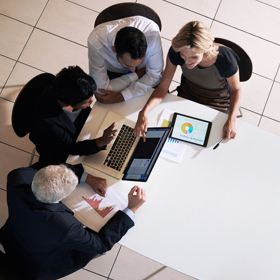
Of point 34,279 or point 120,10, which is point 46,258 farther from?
point 120,10

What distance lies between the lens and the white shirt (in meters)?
1.71

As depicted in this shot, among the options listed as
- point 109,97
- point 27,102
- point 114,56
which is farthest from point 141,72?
point 27,102

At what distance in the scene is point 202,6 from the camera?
2.88 metres

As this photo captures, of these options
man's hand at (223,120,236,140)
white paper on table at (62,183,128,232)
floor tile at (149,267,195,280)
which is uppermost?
man's hand at (223,120,236,140)

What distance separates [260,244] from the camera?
1574 millimetres

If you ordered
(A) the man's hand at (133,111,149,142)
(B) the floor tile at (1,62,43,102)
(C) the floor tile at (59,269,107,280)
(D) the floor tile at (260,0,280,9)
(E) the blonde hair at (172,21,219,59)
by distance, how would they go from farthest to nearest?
1. (D) the floor tile at (260,0,280,9)
2. (B) the floor tile at (1,62,43,102)
3. (C) the floor tile at (59,269,107,280)
4. (A) the man's hand at (133,111,149,142)
5. (E) the blonde hair at (172,21,219,59)

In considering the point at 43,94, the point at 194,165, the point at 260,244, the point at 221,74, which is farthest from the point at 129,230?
the point at 221,74

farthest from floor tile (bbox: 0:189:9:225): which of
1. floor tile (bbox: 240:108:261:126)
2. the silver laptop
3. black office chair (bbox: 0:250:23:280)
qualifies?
floor tile (bbox: 240:108:261:126)

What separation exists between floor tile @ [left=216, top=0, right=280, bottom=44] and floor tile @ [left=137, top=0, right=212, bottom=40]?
24 centimetres

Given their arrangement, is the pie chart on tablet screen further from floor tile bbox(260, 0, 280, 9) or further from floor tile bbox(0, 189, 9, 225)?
floor tile bbox(260, 0, 280, 9)

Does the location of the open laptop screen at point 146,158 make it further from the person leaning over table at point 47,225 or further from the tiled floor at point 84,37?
the tiled floor at point 84,37

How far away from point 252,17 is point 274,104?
41.0 inches

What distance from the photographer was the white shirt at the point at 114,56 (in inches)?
67.3

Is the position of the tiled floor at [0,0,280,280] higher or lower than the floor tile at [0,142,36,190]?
higher
